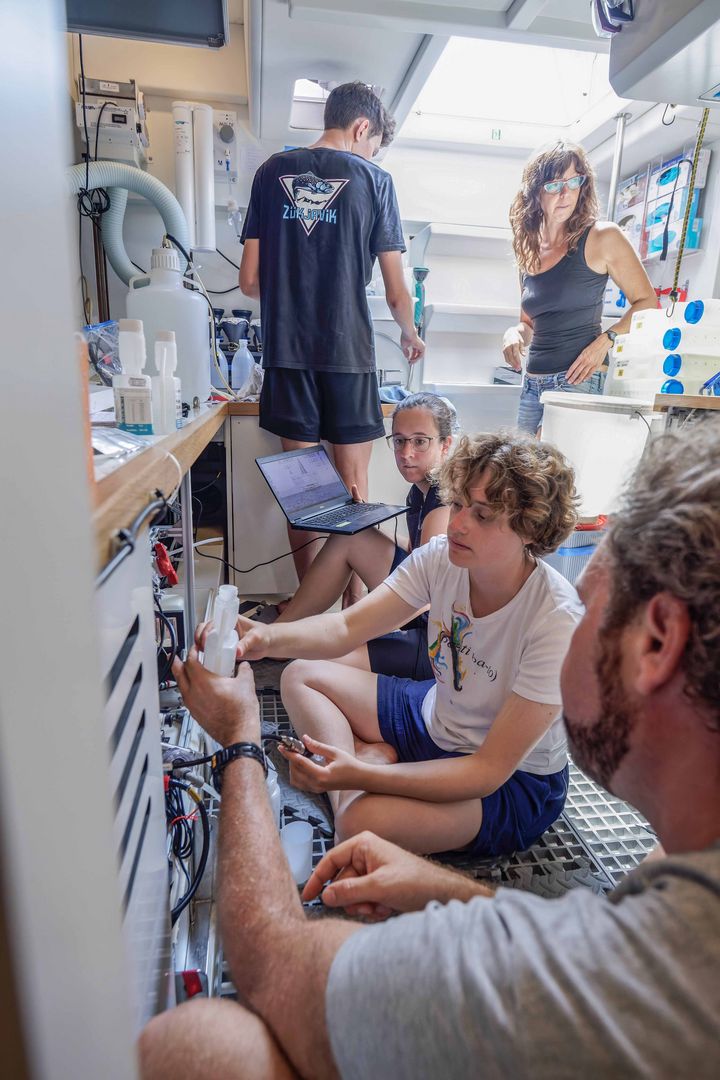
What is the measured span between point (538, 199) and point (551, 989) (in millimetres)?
2290

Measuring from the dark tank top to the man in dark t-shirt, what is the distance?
46 cm

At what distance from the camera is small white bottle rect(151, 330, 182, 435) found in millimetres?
1005

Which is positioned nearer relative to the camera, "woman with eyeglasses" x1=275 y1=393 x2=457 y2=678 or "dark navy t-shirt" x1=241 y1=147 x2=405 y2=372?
"woman with eyeglasses" x1=275 y1=393 x2=457 y2=678

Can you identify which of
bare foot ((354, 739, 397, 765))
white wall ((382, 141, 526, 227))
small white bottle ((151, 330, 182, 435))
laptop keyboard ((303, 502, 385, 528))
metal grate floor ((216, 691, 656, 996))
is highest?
white wall ((382, 141, 526, 227))

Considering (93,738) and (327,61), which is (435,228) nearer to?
(327,61)

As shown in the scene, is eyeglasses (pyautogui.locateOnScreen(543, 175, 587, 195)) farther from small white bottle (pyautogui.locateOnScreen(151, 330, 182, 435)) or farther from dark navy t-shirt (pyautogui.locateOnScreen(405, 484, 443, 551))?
small white bottle (pyautogui.locateOnScreen(151, 330, 182, 435))

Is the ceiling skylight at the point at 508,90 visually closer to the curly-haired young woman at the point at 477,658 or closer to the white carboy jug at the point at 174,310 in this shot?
the white carboy jug at the point at 174,310

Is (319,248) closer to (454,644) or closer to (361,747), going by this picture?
(454,644)

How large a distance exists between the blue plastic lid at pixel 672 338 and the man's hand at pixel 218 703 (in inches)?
66.6

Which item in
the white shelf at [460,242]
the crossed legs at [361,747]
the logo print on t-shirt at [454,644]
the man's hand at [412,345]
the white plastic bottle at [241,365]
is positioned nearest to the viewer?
the crossed legs at [361,747]

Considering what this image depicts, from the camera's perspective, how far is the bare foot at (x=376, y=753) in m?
1.34

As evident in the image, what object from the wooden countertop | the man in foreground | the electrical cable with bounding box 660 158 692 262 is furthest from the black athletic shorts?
the electrical cable with bounding box 660 158 692 262

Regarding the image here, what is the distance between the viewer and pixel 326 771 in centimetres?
102

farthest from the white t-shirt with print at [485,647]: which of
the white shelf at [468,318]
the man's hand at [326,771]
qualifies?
the white shelf at [468,318]
